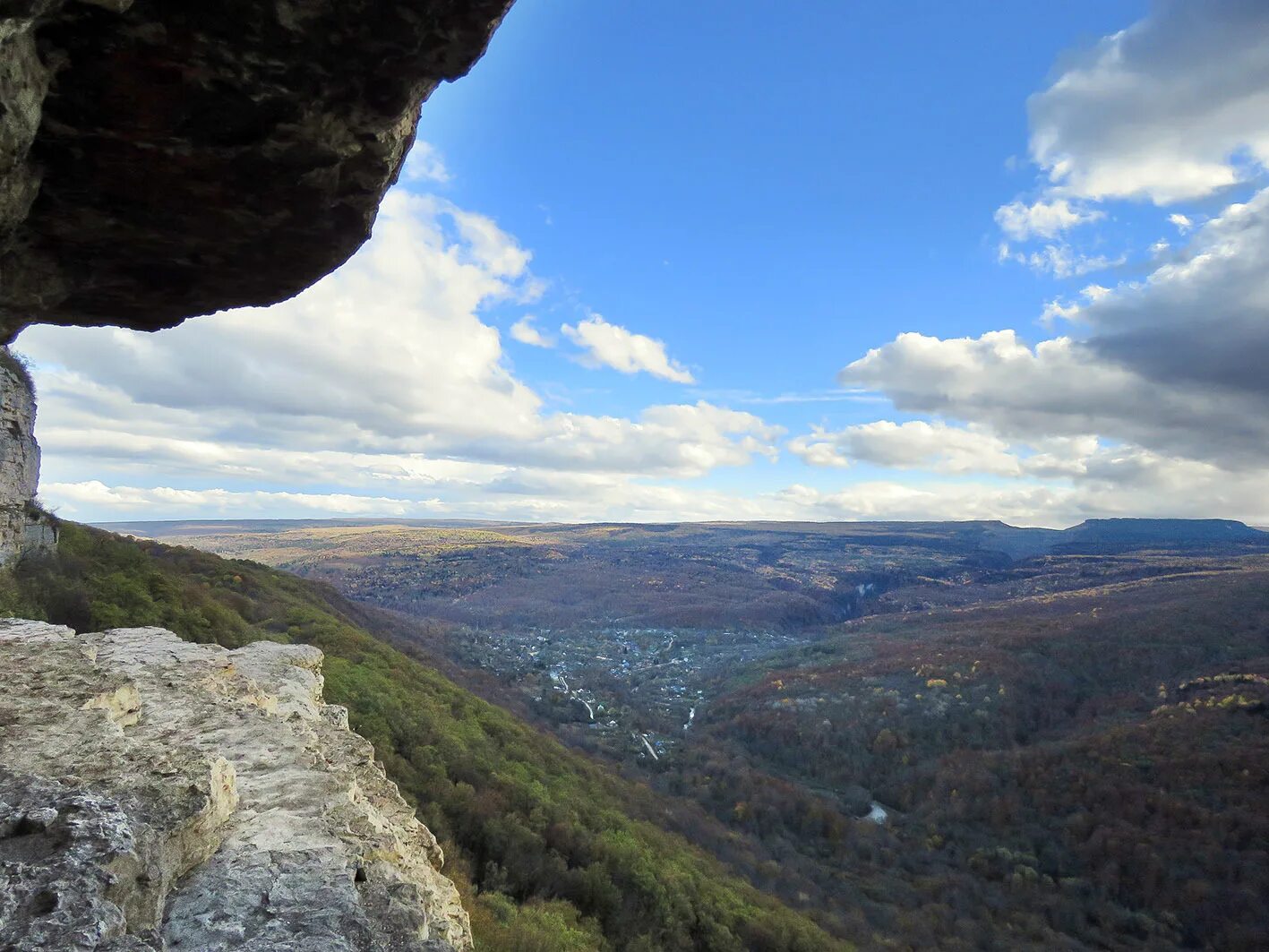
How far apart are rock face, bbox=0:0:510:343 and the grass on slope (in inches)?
394

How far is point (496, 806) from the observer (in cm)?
1570

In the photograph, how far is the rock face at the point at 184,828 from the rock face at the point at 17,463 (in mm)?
8022

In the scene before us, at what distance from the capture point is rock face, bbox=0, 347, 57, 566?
48.8ft

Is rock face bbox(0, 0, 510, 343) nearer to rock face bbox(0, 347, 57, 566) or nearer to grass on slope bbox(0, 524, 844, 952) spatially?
grass on slope bbox(0, 524, 844, 952)

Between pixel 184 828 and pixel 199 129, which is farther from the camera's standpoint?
pixel 199 129

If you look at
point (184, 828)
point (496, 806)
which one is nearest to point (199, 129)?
point (184, 828)

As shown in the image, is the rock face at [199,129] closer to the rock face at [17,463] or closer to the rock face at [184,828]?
the rock face at [184,828]

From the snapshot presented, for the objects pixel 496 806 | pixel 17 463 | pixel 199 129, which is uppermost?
pixel 199 129

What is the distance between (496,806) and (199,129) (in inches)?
608

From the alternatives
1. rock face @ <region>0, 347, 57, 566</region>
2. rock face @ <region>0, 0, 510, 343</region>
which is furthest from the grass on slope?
rock face @ <region>0, 0, 510, 343</region>

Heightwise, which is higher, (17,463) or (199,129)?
(199,129)

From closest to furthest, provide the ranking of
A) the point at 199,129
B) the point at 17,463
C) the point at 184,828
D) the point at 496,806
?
the point at 184,828, the point at 199,129, the point at 17,463, the point at 496,806

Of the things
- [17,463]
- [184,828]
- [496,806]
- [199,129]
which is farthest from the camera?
[496,806]

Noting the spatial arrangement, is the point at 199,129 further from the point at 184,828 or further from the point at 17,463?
the point at 17,463
